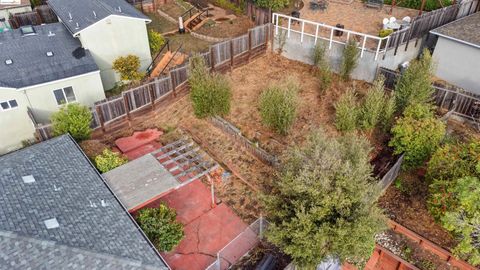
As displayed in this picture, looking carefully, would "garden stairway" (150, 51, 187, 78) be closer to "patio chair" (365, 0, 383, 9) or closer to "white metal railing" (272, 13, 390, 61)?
"white metal railing" (272, 13, 390, 61)

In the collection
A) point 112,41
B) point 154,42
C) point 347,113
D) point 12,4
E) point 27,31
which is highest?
point 27,31

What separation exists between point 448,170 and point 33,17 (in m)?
29.8

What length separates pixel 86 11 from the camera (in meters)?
23.9

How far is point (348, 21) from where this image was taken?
2619cm

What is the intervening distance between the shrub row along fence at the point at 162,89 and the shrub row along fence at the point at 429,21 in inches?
311

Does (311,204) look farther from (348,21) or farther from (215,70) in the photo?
(348,21)

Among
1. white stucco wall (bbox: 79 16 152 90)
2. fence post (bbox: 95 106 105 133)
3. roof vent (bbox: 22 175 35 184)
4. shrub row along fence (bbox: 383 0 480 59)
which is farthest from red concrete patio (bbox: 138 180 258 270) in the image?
shrub row along fence (bbox: 383 0 480 59)

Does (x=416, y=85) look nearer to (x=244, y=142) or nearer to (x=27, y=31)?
(x=244, y=142)

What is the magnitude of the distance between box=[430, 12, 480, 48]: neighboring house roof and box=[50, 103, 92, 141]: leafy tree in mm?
19593

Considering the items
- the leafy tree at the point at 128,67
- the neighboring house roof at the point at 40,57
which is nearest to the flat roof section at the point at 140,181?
the neighboring house roof at the point at 40,57

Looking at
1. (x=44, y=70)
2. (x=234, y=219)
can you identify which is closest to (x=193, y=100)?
(x=234, y=219)

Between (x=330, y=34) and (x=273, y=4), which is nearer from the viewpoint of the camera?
(x=330, y=34)

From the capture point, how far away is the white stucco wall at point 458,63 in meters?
20.8

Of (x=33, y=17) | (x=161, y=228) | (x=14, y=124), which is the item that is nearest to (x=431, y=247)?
(x=161, y=228)
